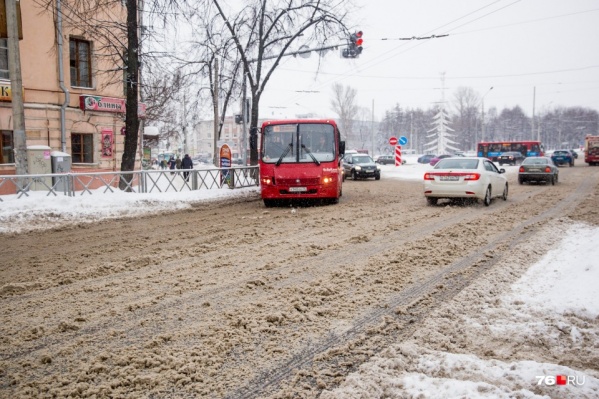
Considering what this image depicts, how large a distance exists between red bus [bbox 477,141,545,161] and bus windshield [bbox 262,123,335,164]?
172ft

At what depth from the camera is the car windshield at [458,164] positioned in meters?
14.4

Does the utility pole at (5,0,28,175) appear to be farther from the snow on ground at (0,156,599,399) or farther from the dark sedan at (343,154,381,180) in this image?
the dark sedan at (343,154,381,180)

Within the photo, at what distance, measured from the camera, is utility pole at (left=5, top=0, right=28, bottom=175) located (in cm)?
1358

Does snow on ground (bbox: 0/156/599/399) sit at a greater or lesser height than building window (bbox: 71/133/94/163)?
lesser

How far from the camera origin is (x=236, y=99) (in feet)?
102

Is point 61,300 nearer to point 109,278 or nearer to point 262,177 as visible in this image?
point 109,278

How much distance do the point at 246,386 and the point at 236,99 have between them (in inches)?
1144

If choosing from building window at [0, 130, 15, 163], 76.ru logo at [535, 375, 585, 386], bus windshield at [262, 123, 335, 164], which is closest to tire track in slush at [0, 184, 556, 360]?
76.ru logo at [535, 375, 585, 386]

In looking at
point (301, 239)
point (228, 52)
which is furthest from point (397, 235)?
point (228, 52)

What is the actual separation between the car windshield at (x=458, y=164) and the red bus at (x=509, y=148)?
167ft

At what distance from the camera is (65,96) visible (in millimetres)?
20766

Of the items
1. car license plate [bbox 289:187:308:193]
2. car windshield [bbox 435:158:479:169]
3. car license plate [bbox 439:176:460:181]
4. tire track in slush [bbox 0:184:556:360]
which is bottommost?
tire track in slush [bbox 0:184:556:360]

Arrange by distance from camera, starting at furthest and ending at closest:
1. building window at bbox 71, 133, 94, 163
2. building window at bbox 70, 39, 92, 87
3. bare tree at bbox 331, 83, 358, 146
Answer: bare tree at bbox 331, 83, 358, 146 < building window at bbox 71, 133, 94, 163 < building window at bbox 70, 39, 92, 87

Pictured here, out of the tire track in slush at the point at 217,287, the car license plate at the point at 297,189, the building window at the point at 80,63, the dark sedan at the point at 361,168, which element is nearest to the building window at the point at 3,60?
the building window at the point at 80,63
